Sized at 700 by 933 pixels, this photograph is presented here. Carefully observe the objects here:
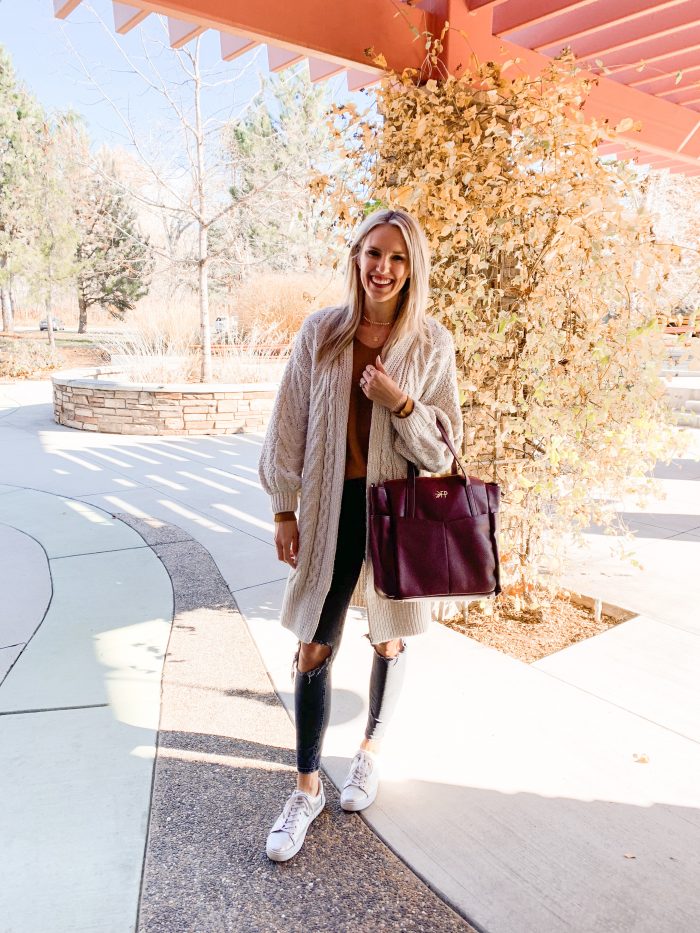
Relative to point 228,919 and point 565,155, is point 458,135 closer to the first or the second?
point 565,155

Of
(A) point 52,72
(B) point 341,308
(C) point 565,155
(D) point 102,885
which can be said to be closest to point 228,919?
(D) point 102,885

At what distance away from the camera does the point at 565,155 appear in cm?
288

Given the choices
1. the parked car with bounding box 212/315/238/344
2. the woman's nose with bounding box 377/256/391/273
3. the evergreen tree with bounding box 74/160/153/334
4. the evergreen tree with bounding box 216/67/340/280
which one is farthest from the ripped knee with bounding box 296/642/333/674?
the evergreen tree with bounding box 74/160/153/334

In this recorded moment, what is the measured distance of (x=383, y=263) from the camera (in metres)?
1.85

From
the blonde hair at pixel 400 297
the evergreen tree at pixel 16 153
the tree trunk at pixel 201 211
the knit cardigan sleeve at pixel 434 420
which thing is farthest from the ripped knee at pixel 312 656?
the evergreen tree at pixel 16 153

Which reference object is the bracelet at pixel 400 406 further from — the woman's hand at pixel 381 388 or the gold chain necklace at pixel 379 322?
the gold chain necklace at pixel 379 322

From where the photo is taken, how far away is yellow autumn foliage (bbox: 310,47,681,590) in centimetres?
285

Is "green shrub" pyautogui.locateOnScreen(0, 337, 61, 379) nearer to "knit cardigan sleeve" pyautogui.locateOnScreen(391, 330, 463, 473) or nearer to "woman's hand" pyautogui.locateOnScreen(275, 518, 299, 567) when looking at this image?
"woman's hand" pyautogui.locateOnScreen(275, 518, 299, 567)

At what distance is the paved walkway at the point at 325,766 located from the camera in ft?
5.56

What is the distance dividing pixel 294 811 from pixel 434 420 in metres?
1.19

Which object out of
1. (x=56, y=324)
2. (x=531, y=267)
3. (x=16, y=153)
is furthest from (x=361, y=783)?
(x=56, y=324)

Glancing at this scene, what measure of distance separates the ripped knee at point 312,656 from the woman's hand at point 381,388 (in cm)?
72

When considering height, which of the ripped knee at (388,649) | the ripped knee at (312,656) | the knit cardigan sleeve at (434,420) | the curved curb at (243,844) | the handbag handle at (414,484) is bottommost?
the curved curb at (243,844)

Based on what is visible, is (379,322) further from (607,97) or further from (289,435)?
(607,97)
